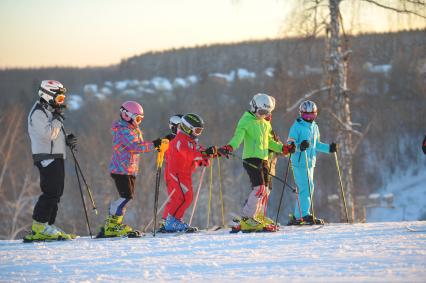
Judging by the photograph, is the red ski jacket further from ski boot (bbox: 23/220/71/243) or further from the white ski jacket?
ski boot (bbox: 23/220/71/243)

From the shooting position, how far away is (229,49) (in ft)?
375

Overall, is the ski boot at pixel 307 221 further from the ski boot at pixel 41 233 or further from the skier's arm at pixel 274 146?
the ski boot at pixel 41 233

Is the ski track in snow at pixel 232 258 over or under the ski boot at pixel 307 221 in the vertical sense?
over

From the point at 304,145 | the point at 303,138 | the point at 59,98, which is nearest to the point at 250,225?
the point at 304,145

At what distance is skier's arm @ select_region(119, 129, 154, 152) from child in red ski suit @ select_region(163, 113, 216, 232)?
776 mm

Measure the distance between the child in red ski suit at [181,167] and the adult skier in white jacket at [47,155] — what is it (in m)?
1.60

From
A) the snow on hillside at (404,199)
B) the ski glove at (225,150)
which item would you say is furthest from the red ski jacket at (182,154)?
the snow on hillside at (404,199)

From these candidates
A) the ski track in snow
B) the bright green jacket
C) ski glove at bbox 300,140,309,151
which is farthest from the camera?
Answer: ski glove at bbox 300,140,309,151

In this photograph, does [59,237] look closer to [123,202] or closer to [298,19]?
[123,202]

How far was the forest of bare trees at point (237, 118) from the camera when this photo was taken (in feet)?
57.8

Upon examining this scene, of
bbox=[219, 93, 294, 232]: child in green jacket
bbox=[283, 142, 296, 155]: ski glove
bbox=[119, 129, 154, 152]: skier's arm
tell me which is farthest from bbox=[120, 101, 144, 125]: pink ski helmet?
bbox=[283, 142, 296, 155]: ski glove

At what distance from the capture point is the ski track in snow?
607cm

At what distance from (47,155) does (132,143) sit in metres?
1.10

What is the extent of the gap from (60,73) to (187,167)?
10577 centimetres
